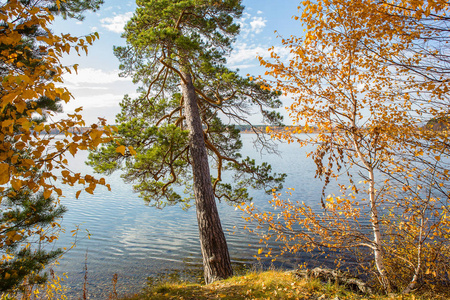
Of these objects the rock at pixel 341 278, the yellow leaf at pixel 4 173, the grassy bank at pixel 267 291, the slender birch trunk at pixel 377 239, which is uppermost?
the yellow leaf at pixel 4 173

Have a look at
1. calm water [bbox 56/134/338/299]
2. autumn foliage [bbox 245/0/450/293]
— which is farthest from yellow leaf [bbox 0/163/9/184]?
calm water [bbox 56/134/338/299]

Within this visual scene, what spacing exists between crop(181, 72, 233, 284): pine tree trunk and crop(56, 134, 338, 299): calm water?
6.84ft

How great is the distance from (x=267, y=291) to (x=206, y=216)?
6.50 ft

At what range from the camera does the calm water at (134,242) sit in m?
7.34

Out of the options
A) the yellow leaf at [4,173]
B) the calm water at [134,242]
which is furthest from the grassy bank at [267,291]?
the yellow leaf at [4,173]

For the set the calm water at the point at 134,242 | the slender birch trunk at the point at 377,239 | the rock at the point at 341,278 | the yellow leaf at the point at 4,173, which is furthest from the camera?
the calm water at the point at 134,242

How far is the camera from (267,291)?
11.5ft

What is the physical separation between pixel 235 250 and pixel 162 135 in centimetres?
548

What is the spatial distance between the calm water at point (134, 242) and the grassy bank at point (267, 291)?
2.50 meters

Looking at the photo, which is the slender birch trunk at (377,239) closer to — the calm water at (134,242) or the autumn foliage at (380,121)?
the autumn foliage at (380,121)

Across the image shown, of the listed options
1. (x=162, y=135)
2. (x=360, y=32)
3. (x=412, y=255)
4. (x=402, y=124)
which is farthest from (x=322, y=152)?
(x=162, y=135)

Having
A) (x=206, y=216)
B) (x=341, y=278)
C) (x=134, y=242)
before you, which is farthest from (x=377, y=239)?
(x=134, y=242)

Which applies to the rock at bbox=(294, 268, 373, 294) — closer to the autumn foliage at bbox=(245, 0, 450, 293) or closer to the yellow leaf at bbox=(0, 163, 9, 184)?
the autumn foliage at bbox=(245, 0, 450, 293)

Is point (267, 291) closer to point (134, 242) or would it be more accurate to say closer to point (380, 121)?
point (380, 121)
